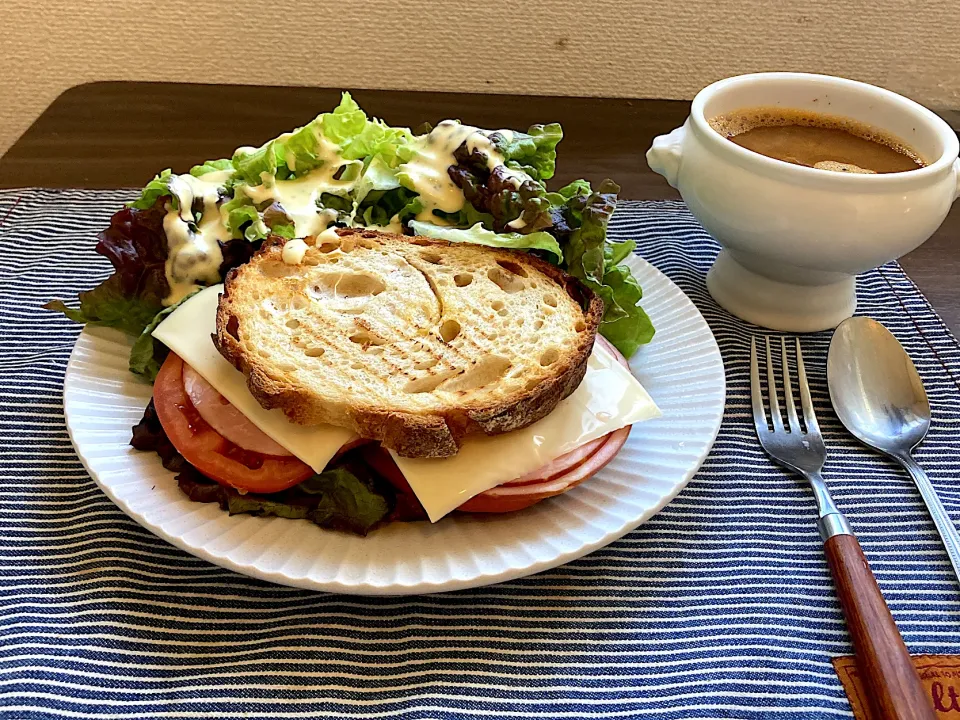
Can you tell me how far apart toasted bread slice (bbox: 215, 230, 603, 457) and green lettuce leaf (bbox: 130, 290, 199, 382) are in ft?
0.59

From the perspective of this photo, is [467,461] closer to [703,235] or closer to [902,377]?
[902,377]

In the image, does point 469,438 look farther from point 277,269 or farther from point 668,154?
point 668,154

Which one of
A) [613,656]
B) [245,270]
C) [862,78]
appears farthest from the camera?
[862,78]

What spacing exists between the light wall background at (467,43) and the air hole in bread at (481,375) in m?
2.24

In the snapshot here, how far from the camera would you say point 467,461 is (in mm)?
1366

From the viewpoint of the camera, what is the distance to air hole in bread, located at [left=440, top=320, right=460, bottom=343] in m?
1.60

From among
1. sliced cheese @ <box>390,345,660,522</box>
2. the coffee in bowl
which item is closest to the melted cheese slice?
sliced cheese @ <box>390,345,660,522</box>

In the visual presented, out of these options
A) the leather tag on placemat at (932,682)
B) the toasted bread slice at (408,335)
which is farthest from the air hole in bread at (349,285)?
the leather tag on placemat at (932,682)

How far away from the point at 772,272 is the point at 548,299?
641 millimetres

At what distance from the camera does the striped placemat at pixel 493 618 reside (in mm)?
1166

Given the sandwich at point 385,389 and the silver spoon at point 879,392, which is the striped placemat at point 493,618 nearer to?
A: the silver spoon at point 879,392

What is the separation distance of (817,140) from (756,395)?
0.72 metres

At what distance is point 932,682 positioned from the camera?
1.20m

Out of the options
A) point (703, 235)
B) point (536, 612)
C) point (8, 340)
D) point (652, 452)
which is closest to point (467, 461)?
point (536, 612)
